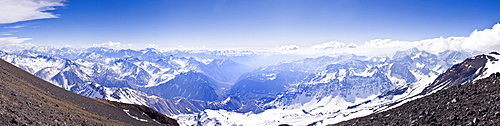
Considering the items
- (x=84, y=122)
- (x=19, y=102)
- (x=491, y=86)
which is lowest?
(x=84, y=122)

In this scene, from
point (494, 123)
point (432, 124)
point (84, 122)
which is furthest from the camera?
point (84, 122)

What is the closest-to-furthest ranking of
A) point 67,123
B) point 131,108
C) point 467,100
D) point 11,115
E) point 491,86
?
point 11,115 < point 467,100 < point 491,86 < point 67,123 < point 131,108

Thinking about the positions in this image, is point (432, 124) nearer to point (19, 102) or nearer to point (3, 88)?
point (19, 102)

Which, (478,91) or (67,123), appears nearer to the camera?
(478,91)

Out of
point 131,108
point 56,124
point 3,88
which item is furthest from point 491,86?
point 131,108

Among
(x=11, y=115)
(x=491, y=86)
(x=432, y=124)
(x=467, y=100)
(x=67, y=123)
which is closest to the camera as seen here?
(x=432, y=124)

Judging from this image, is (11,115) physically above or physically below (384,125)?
above

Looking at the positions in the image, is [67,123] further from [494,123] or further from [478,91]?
[478,91]

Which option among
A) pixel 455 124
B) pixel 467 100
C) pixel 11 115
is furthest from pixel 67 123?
pixel 467 100

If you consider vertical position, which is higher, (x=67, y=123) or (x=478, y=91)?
(x=478, y=91)
